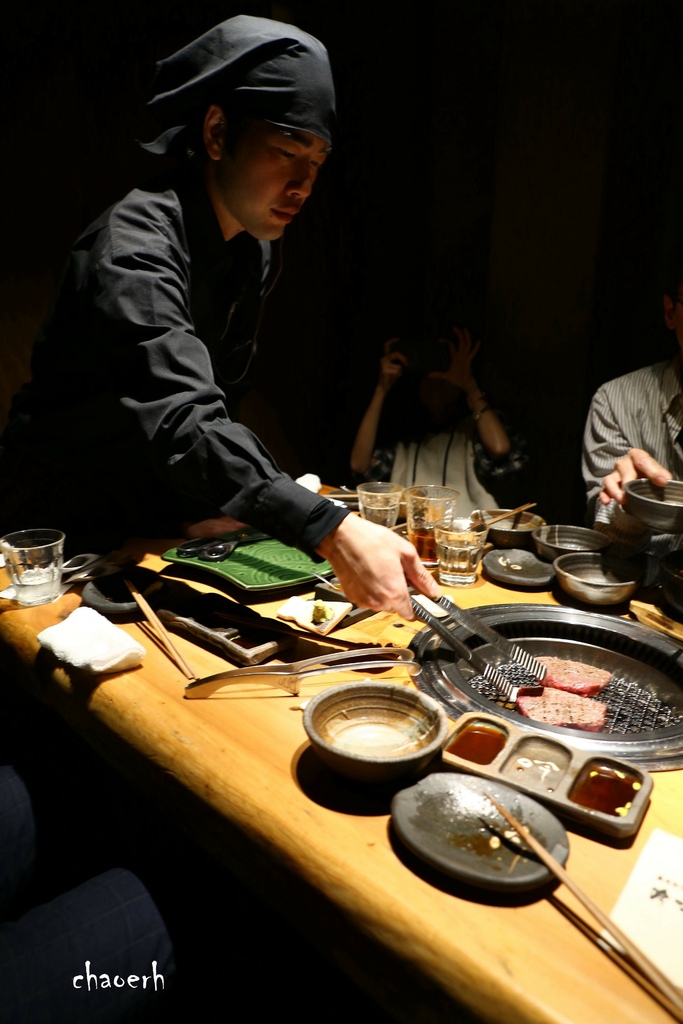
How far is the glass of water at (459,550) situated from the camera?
7.13 feet

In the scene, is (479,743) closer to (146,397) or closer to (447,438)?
(146,397)

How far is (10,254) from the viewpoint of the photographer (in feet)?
13.0

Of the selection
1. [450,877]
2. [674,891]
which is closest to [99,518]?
[450,877]

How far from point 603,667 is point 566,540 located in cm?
65

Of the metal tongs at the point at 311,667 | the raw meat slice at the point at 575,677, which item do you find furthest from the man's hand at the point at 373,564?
the raw meat slice at the point at 575,677

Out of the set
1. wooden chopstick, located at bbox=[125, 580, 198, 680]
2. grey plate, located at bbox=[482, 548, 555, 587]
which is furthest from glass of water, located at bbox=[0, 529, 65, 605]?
grey plate, located at bbox=[482, 548, 555, 587]

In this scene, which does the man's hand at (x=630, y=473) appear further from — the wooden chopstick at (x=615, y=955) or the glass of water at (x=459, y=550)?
the wooden chopstick at (x=615, y=955)

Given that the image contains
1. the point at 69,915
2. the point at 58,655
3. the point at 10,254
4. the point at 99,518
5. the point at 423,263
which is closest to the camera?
the point at 69,915

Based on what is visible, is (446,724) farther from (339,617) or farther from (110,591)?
(110,591)

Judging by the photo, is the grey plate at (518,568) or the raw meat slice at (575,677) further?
the grey plate at (518,568)

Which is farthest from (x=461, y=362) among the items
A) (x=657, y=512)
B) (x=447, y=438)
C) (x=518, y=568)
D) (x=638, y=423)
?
(x=657, y=512)

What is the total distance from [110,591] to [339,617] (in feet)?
2.21

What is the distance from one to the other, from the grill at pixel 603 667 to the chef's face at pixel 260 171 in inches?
62.3

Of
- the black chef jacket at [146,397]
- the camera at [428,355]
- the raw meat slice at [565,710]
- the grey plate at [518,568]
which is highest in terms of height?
the black chef jacket at [146,397]
